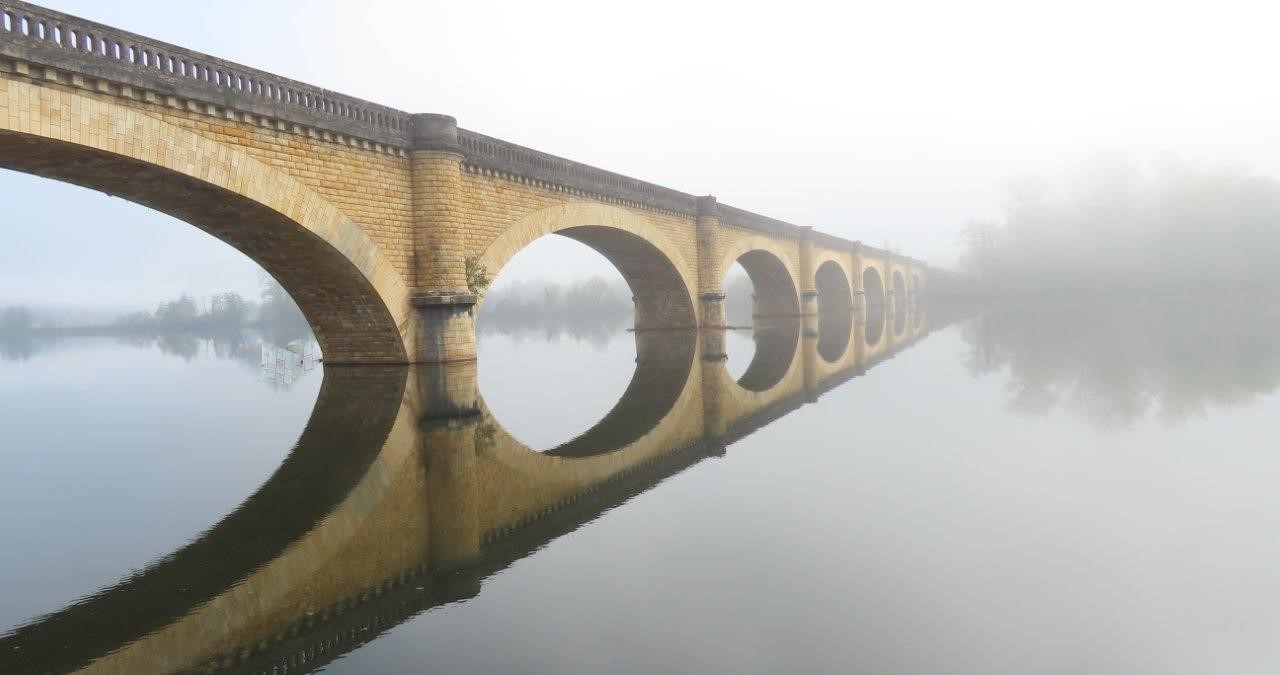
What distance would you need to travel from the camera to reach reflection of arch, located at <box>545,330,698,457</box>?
7980 millimetres

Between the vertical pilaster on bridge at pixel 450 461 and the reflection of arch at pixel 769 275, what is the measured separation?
20153 mm

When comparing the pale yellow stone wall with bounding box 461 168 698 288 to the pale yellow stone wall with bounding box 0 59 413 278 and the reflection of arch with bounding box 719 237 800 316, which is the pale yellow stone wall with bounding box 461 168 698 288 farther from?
the reflection of arch with bounding box 719 237 800 316

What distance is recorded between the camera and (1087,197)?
62.8m

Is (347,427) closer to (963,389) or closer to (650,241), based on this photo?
(963,389)

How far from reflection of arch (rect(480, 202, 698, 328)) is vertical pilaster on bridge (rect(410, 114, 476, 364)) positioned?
1640 mm

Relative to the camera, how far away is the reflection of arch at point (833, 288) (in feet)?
164

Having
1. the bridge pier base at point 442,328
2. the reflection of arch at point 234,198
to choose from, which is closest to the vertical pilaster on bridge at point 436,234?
the bridge pier base at point 442,328

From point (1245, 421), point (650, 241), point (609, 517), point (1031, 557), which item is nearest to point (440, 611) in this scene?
point (609, 517)

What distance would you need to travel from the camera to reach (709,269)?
27203mm

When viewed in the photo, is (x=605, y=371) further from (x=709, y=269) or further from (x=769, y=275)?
(x=769, y=275)

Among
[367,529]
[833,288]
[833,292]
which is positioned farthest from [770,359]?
[833,292]

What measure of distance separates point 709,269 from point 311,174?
56.8 feet

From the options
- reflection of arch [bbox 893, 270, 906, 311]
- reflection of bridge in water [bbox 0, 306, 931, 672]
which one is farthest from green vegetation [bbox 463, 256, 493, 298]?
reflection of arch [bbox 893, 270, 906, 311]

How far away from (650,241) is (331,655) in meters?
20.6
